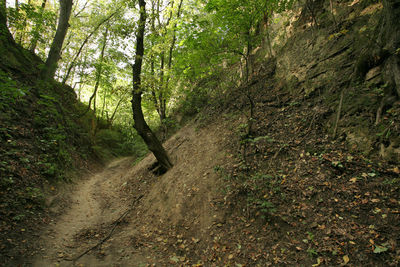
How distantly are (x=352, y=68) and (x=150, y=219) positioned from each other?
26.2ft

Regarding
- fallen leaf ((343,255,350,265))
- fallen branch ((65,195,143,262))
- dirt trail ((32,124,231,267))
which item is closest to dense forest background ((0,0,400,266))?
fallen leaf ((343,255,350,265))

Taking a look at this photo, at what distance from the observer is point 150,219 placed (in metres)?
6.44

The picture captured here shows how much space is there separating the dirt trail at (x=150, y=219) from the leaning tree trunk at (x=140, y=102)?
78 cm

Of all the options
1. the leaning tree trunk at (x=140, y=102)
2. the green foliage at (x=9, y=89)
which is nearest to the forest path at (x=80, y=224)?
the leaning tree trunk at (x=140, y=102)

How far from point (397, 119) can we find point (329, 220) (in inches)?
108

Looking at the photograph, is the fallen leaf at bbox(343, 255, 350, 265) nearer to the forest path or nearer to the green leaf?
the green leaf

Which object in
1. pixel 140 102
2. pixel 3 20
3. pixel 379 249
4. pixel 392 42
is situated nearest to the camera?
pixel 379 249

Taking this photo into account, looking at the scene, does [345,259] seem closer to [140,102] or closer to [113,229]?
[113,229]

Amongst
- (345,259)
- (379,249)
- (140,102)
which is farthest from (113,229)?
(379,249)

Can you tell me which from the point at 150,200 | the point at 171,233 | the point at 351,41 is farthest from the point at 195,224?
the point at 351,41

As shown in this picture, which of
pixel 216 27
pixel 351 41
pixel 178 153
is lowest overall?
pixel 178 153

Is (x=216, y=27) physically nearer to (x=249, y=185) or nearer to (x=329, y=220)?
(x=249, y=185)

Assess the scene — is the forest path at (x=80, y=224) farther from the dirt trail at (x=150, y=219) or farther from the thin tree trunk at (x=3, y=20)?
the thin tree trunk at (x=3, y=20)

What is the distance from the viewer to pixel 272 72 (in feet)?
31.1
